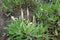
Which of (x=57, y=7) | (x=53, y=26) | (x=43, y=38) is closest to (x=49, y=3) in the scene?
(x=57, y=7)

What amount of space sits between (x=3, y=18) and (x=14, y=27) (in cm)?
40

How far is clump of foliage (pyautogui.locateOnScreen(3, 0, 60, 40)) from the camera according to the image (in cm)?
223

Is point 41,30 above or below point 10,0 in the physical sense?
below

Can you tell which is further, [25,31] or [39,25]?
[39,25]

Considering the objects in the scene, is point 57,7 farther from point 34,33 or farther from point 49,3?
point 34,33

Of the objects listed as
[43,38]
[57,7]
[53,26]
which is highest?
[57,7]

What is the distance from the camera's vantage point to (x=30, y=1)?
2.67 meters

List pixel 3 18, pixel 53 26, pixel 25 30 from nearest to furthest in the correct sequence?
1. pixel 25 30
2. pixel 53 26
3. pixel 3 18

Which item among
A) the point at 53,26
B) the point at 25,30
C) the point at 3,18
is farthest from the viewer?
the point at 3,18

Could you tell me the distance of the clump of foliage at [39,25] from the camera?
2.23 m

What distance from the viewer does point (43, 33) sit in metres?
2.31

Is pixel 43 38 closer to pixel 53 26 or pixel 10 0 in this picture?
pixel 53 26

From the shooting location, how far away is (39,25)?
2355 mm

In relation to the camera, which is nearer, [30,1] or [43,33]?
[43,33]
